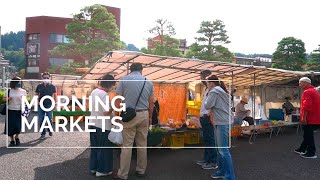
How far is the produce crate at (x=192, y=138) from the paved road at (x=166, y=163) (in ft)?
2.42

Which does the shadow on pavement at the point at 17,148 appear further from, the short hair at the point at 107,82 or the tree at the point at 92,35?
the tree at the point at 92,35

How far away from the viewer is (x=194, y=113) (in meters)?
10.3

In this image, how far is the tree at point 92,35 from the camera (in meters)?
25.8

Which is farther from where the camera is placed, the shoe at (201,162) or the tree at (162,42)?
the tree at (162,42)

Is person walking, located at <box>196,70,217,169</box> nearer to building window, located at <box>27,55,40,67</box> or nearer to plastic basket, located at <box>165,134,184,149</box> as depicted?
plastic basket, located at <box>165,134,184,149</box>

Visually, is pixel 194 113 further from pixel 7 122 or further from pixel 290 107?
Answer: pixel 7 122

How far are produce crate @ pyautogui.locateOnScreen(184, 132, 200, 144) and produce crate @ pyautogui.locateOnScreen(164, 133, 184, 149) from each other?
377 mm

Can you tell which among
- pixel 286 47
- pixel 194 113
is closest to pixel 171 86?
pixel 194 113

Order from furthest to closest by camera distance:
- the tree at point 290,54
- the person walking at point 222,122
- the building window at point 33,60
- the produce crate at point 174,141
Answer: the building window at point 33,60
the tree at point 290,54
the produce crate at point 174,141
the person walking at point 222,122

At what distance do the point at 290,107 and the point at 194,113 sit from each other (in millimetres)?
4549

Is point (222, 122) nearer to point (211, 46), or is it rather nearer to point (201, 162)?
point (201, 162)

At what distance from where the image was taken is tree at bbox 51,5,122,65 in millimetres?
25783

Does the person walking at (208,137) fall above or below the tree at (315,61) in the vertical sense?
below

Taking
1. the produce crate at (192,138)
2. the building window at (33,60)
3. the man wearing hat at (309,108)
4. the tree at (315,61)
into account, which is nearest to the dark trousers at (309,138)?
the man wearing hat at (309,108)
